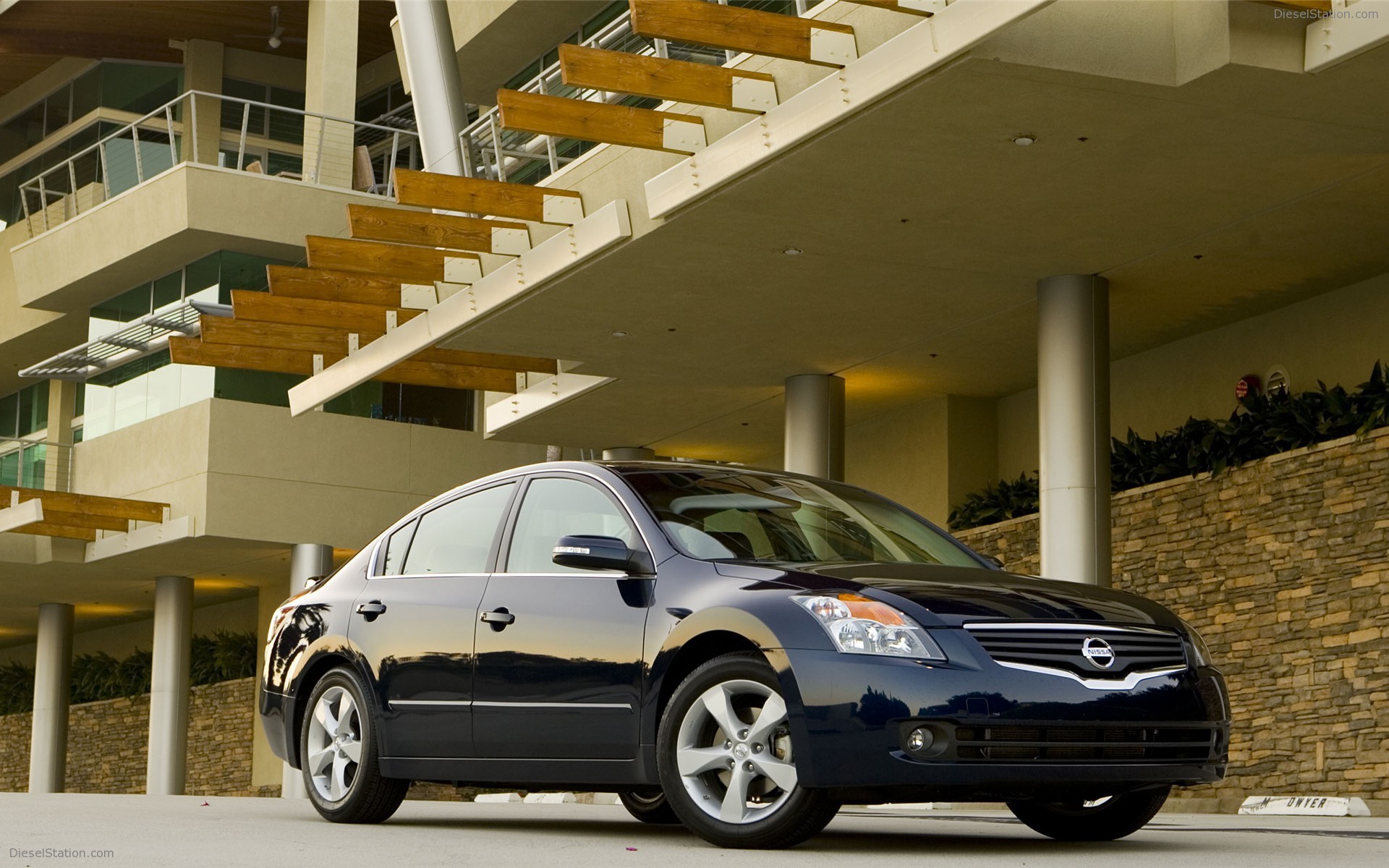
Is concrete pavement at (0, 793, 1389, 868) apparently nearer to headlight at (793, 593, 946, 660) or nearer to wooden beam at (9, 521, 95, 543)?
headlight at (793, 593, 946, 660)

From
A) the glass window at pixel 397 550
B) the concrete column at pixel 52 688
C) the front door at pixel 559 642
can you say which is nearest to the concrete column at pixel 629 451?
the glass window at pixel 397 550

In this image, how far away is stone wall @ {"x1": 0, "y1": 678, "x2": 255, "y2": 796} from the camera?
3447 cm

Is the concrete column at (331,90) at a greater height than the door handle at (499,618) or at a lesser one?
greater

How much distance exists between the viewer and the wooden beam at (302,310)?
18609 mm

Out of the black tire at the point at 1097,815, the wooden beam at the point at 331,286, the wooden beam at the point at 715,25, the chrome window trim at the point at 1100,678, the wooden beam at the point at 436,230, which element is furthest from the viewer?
the wooden beam at the point at 331,286

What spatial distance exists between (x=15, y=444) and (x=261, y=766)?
7.40 meters

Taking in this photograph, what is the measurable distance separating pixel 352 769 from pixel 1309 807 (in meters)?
7.80

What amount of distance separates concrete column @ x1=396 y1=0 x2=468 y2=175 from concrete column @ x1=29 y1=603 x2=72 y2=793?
18037mm

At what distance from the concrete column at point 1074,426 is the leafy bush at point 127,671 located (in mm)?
21991

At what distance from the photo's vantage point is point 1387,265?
16.6 m

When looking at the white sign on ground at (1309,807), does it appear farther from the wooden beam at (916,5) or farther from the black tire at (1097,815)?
the wooden beam at (916,5)

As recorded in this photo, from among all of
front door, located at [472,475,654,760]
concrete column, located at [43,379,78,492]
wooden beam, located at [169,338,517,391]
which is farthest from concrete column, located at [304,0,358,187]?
front door, located at [472,475,654,760]

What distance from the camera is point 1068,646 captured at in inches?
259

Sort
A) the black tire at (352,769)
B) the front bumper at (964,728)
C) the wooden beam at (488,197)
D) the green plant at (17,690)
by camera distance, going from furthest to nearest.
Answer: the green plant at (17,690)
the wooden beam at (488,197)
the black tire at (352,769)
the front bumper at (964,728)
